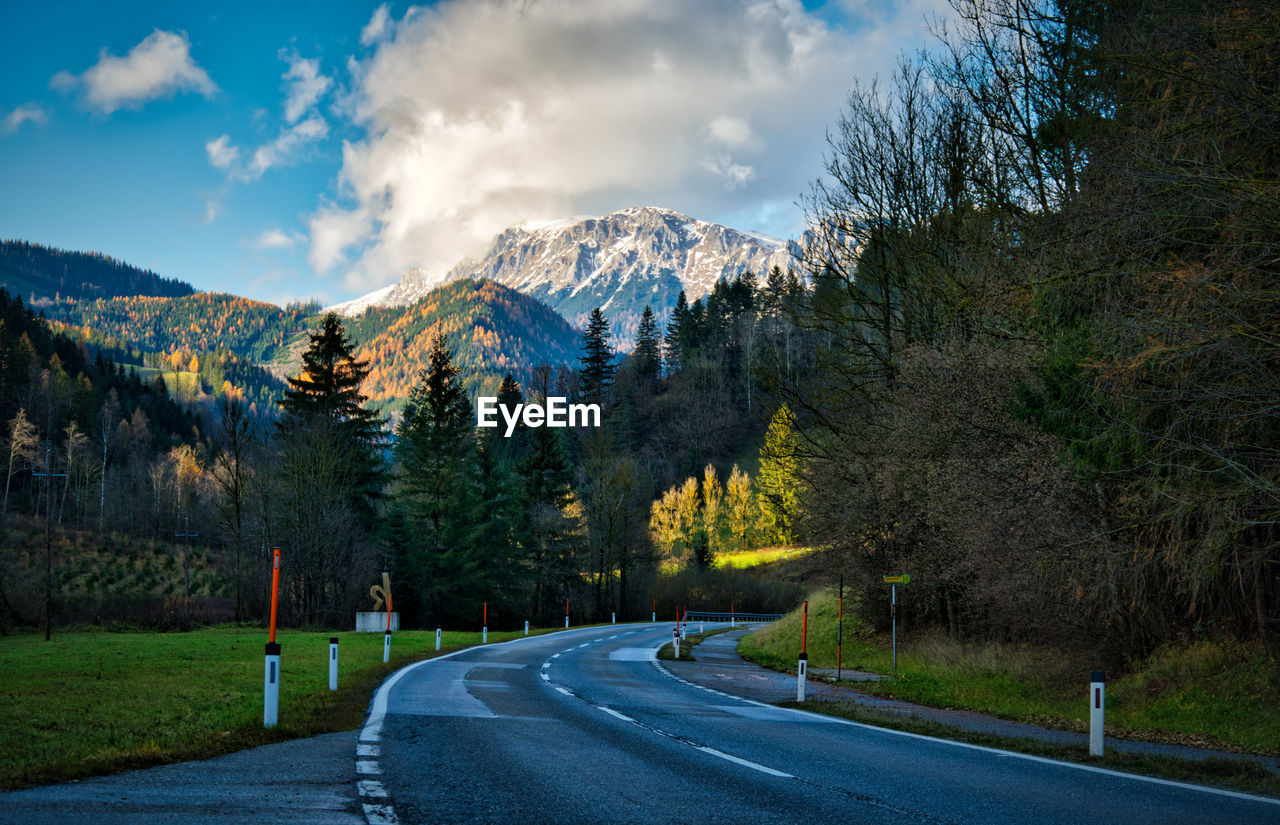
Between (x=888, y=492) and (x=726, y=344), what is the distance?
99983 mm

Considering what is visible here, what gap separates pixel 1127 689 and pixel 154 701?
14.8m

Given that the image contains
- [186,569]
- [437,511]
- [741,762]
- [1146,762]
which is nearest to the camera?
[741,762]

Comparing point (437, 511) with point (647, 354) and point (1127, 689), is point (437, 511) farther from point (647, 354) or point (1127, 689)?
point (647, 354)

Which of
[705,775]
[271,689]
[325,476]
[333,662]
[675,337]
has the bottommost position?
[333,662]

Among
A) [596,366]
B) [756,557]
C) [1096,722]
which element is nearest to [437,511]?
[756,557]

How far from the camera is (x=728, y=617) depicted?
64812 millimetres

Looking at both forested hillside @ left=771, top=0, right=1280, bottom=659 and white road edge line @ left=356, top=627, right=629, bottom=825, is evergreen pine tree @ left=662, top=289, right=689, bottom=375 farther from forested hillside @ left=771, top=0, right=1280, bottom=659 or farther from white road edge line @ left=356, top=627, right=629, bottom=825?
white road edge line @ left=356, top=627, right=629, bottom=825

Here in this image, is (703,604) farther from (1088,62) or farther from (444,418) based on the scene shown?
(1088,62)

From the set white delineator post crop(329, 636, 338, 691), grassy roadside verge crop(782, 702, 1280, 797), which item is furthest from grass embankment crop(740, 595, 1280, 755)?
white delineator post crop(329, 636, 338, 691)

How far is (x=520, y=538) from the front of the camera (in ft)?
193

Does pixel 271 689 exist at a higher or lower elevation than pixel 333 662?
higher

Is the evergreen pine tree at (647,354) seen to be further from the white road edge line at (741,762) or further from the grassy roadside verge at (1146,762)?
the white road edge line at (741,762)

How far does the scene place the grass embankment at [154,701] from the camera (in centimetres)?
770

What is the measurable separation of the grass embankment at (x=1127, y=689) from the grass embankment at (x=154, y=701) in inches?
391
